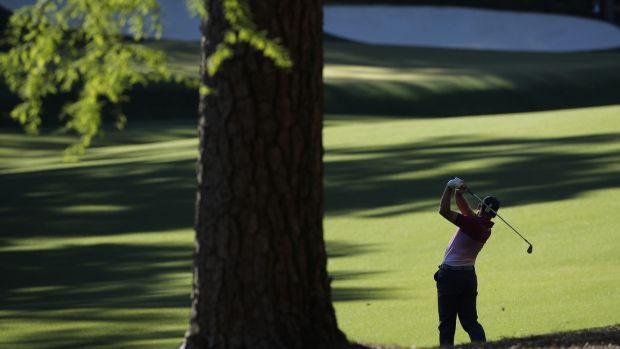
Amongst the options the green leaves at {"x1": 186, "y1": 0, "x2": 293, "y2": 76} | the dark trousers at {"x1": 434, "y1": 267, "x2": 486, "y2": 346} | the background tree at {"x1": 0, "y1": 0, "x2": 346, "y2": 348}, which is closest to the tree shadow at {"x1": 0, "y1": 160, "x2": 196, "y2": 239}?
the dark trousers at {"x1": 434, "y1": 267, "x2": 486, "y2": 346}

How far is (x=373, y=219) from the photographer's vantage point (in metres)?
20.4

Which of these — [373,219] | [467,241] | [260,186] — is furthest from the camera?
[373,219]

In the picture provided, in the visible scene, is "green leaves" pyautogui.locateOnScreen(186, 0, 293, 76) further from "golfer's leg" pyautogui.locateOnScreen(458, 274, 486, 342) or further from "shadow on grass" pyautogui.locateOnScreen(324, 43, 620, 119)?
"shadow on grass" pyautogui.locateOnScreen(324, 43, 620, 119)

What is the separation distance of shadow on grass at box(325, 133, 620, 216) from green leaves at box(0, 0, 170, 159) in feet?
47.6

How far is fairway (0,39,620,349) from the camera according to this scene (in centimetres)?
1250

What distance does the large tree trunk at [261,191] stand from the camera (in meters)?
6.64

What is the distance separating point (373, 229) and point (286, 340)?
41.9ft

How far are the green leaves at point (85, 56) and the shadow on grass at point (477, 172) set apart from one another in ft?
47.6

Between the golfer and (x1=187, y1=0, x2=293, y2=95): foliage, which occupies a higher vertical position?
(x1=187, y1=0, x2=293, y2=95): foliage

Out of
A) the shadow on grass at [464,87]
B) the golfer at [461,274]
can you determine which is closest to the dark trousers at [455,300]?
the golfer at [461,274]

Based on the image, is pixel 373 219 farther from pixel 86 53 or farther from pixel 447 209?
pixel 86 53

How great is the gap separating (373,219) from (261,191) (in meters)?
13.8

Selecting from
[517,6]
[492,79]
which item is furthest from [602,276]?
[517,6]

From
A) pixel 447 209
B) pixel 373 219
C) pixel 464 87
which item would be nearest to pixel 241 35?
pixel 447 209
